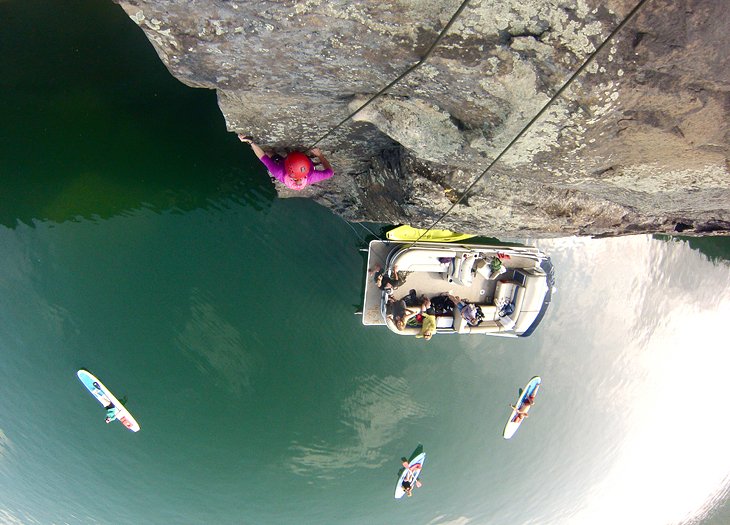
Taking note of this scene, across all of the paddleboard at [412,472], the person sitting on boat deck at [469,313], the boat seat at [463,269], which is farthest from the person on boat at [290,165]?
the paddleboard at [412,472]

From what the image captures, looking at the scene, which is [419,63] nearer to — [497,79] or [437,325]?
[497,79]

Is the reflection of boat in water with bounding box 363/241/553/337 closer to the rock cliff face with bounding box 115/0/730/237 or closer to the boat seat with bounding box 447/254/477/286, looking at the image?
the boat seat with bounding box 447/254/477/286

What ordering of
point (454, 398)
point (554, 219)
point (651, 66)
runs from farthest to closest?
point (454, 398) < point (554, 219) < point (651, 66)

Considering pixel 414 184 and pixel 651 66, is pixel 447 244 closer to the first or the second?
pixel 414 184

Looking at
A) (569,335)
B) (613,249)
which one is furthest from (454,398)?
(613,249)

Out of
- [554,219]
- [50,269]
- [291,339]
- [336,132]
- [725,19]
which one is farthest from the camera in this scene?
[291,339]
